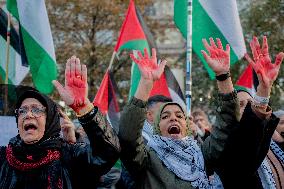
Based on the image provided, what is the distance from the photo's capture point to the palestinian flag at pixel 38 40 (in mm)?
7113

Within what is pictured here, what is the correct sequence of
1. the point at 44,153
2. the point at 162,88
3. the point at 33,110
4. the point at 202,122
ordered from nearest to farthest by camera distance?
the point at 44,153 → the point at 33,110 → the point at 202,122 → the point at 162,88

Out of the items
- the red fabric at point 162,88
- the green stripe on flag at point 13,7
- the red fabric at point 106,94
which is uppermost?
the green stripe on flag at point 13,7

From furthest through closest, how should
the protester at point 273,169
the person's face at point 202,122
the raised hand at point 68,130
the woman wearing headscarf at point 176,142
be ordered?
1. the person's face at point 202,122
2. the raised hand at point 68,130
3. the protester at point 273,169
4. the woman wearing headscarf at point 176,142

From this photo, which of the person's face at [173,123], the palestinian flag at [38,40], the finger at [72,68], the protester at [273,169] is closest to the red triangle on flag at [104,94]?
the palestinian flag at [38,40]

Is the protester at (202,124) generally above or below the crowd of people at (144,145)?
below

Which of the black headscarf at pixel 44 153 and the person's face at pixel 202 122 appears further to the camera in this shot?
the person's face at pixel 202 122

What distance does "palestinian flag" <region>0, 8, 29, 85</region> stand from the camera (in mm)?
7852

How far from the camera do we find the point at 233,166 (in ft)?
11.4

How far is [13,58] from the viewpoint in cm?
841

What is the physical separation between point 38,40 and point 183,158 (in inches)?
147

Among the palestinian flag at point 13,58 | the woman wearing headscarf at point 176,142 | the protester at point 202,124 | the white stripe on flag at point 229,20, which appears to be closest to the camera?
the woman wearing headscarf at point 176,142

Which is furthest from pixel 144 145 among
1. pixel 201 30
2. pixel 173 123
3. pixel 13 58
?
pixel 13 58

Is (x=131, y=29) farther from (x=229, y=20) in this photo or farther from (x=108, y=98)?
(x=229, y=20)

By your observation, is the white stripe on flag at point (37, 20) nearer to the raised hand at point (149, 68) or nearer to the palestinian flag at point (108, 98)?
the palestinian flag at point (108, 98)
